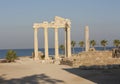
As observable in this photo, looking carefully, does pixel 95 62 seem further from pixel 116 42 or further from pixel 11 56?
pixel 116 42

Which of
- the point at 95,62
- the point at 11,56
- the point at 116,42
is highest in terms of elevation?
the point at 116,42

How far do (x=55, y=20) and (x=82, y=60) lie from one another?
2004 centimetres

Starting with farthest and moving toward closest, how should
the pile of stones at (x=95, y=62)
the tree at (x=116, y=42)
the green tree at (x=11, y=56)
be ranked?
1. the tree at (x=116, y=42)
2. the green tree at (x=11, y=56)
3. the pile of stones at (x=95, y=62)

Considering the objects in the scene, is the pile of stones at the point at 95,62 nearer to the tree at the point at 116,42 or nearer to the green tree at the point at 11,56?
the green tree at the point at 11,56

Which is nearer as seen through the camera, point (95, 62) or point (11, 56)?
point (95, 62)

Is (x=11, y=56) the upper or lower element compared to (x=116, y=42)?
lower

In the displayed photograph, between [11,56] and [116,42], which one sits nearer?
[11,56]

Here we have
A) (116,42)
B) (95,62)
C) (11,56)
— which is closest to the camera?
(95,62)

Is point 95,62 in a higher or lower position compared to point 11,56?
lower

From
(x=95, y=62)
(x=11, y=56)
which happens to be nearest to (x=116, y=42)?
(x=11, y=56)

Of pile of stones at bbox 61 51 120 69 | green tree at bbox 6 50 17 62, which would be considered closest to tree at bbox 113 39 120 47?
green tree at bbox 6 50 17 62

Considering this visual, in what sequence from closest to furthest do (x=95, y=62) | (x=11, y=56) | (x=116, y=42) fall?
(x=95, y=62), (x=11, y=56), (x=116, y=42)

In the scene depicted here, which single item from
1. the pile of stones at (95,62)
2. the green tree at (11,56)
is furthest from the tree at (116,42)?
the pile of stones at (95,62)

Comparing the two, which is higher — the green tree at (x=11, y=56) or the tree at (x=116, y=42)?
the tree at (x=116, y=42)
